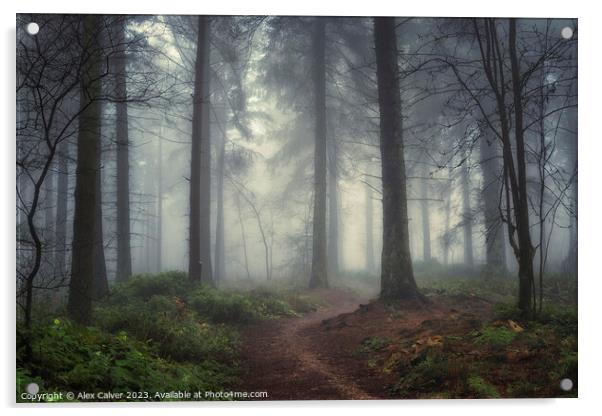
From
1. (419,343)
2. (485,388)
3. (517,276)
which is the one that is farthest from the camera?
(517,276)

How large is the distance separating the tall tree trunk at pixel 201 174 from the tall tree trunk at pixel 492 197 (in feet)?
14.2

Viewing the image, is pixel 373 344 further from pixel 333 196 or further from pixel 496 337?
pixel 333 196

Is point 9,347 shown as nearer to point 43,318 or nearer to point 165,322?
point 43,318

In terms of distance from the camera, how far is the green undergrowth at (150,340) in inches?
174

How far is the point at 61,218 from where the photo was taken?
18.2ft

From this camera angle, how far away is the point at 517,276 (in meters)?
5.69

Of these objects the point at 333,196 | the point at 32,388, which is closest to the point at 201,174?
the point at 333,196

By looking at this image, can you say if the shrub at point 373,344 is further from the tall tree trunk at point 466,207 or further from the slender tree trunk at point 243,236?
the slender tree trunk at point 243,236

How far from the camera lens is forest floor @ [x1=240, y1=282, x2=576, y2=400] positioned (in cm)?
481

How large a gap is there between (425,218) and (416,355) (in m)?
2.16

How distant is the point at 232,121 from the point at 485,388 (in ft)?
17.1

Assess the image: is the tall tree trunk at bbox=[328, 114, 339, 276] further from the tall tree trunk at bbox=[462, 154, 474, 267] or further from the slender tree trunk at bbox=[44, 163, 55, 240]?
the slender tree trunk at bbox=[44, 163, 55, 240]

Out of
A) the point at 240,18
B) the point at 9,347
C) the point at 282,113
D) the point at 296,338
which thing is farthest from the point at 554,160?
the point at 9,347

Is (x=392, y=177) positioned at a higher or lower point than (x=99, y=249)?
higher
